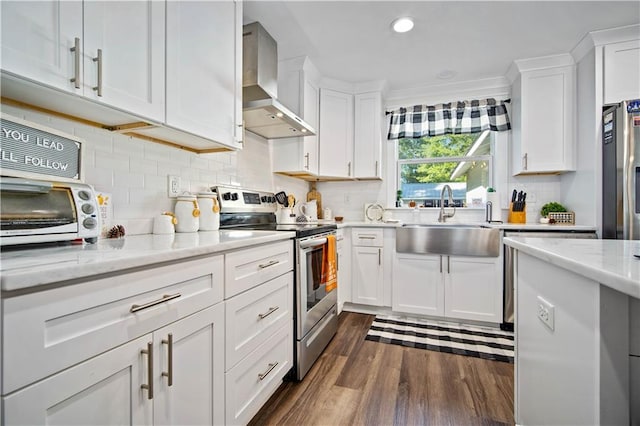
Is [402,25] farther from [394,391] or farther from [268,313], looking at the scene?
[394,391]

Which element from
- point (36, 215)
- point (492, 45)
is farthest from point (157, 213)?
point (492, 45)

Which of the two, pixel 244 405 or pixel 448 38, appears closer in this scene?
pixel 244 405

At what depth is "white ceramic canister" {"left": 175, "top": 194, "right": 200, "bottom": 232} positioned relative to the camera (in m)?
1.59

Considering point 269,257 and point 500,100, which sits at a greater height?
point 500,100

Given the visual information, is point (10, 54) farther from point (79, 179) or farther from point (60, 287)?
point (60, 287)

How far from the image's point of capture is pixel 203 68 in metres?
1.47

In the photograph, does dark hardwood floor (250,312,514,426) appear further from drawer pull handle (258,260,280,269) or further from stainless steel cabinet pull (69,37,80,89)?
stainless steel cabinet pull (69,37,80,89)

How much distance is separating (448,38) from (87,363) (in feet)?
9.64

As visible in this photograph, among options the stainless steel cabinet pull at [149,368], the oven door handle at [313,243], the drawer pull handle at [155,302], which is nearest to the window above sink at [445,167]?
the oven door handle at [313,243]

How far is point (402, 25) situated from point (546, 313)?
2.14 metres

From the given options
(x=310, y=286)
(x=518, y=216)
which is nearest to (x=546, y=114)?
(x=518, y=216)

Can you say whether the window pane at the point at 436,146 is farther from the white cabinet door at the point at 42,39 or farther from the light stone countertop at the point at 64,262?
the white cabinet door at the point at 42,39

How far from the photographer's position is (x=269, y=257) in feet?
4.79

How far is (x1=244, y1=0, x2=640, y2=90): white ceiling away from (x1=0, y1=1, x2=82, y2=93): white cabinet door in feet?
4.34
